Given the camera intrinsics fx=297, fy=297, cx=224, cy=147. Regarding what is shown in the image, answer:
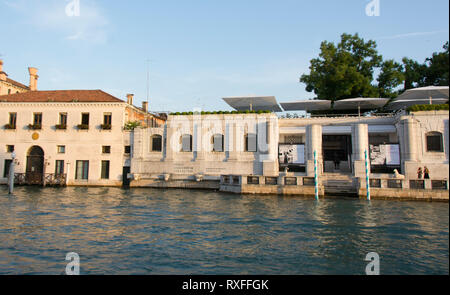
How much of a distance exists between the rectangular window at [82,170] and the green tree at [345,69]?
28.4 metres

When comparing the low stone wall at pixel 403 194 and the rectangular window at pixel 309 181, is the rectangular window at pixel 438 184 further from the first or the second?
the rectangular window at pixel 309 181

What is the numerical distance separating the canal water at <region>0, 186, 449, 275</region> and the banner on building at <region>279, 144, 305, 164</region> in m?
11.7

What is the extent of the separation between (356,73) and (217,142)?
17398 mm

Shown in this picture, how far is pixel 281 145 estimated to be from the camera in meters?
28.4

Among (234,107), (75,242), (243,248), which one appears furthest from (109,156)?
(243,248)

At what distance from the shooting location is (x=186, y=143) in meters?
31.9

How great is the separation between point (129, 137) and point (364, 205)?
25.2 m

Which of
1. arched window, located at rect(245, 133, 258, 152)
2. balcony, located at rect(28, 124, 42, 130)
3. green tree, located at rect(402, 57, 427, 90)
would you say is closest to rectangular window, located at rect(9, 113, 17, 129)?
balcony, located at rect(28, 124, 42, 130)

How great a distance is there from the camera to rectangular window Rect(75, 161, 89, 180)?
109 feet

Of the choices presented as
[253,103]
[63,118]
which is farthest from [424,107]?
[63,118]

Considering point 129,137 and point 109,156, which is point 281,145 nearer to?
point 129,137

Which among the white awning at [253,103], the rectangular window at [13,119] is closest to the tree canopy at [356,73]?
the white awning at [253,103]

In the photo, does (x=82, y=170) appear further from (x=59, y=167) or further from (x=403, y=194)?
(x=403, y=194)

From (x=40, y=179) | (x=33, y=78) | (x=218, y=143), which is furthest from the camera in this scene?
(x=33, y=78)
